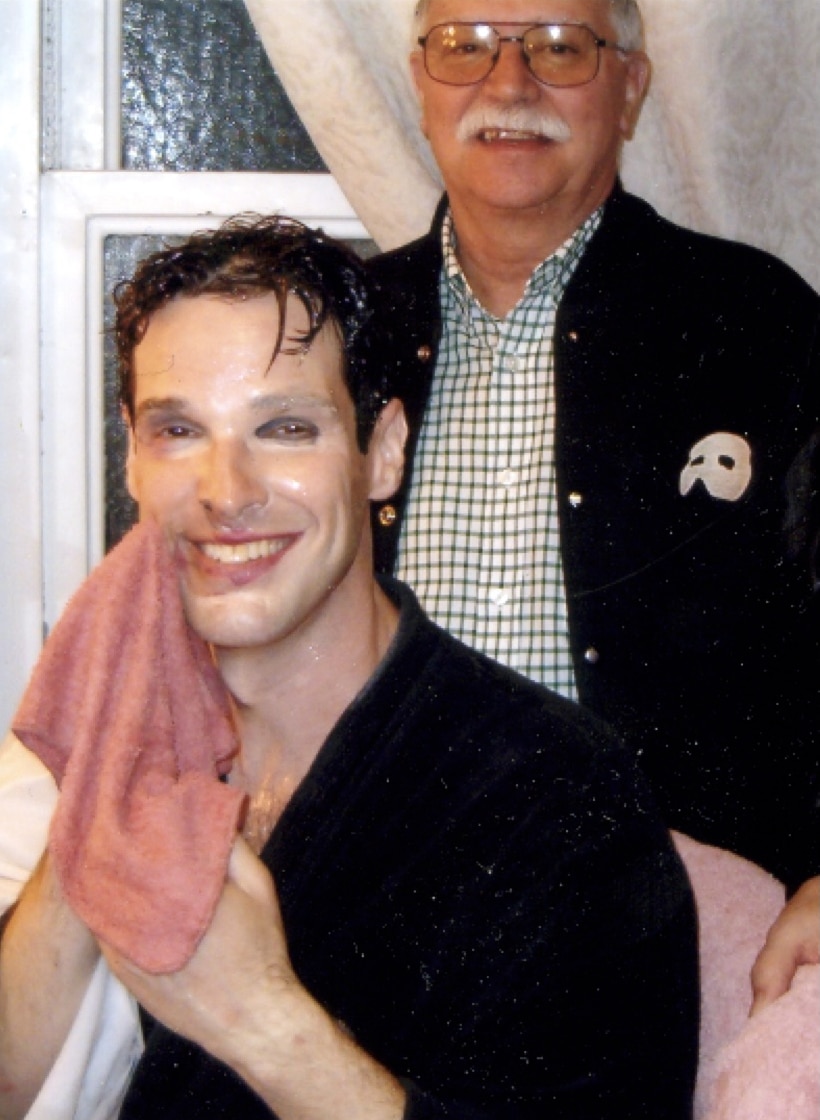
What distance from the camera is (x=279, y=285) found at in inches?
32.3

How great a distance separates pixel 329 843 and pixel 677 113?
24.0 inches

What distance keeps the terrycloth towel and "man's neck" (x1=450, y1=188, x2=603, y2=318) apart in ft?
1.14

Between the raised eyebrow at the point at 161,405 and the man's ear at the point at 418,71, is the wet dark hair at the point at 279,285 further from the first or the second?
the man's ear at the point at 418,71

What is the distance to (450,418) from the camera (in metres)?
0.98

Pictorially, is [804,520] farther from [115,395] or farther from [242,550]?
[115,395]

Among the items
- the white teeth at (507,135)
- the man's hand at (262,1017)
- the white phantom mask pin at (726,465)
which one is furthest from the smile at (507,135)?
the man's hand at (262,1017)

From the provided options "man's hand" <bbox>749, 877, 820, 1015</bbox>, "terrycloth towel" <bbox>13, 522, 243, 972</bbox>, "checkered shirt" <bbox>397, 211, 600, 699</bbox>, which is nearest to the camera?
"terrycloth towel" <bbox>13, 522, 243, 972</bbox>

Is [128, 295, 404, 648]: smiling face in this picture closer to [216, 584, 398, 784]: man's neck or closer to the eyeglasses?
[216, 584, 398, 784]: man's neck

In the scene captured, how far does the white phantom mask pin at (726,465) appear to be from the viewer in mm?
905

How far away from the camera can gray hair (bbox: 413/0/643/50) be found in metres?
0.95

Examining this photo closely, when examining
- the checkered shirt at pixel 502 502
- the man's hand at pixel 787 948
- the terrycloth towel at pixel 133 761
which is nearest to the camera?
the terrycloth towel at pixel 133 761

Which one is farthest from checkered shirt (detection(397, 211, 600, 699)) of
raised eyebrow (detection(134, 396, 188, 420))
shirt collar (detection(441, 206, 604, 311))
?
raised eyebrow (detection(134, 396, 188, 420))

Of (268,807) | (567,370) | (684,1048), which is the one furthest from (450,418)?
(684,1048)

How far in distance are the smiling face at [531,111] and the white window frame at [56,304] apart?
23 cm
